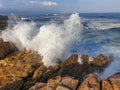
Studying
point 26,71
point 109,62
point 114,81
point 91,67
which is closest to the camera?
point 114,81

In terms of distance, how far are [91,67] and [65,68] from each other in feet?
4.64

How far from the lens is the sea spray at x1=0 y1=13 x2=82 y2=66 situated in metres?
15.7

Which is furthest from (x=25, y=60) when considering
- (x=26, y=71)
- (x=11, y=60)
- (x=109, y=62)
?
(x=109, y=62)

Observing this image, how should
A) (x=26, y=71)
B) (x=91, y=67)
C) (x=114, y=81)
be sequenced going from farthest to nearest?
(x=91, y=67)
(x=26, y=71)
(x=114, y=81)

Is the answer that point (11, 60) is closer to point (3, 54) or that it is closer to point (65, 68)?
point (3, 54)

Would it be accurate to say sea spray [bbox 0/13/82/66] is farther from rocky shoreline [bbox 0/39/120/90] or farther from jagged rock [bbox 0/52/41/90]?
jagged rock [bbox 0/52/41/90]

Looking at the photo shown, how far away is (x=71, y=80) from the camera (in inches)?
365

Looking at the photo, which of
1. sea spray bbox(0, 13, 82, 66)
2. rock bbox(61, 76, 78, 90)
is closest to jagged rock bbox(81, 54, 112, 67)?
sea spray bbox(0, 13, 82, 66)

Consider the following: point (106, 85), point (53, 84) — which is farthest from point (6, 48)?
point (106, 85)

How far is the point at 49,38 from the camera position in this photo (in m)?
17.1

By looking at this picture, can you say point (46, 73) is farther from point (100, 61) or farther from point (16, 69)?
point (100, 61)

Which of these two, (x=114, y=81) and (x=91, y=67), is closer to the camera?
(x=114, y=81)

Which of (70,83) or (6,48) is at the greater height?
(70,83)

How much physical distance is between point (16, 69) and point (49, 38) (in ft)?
15.9
